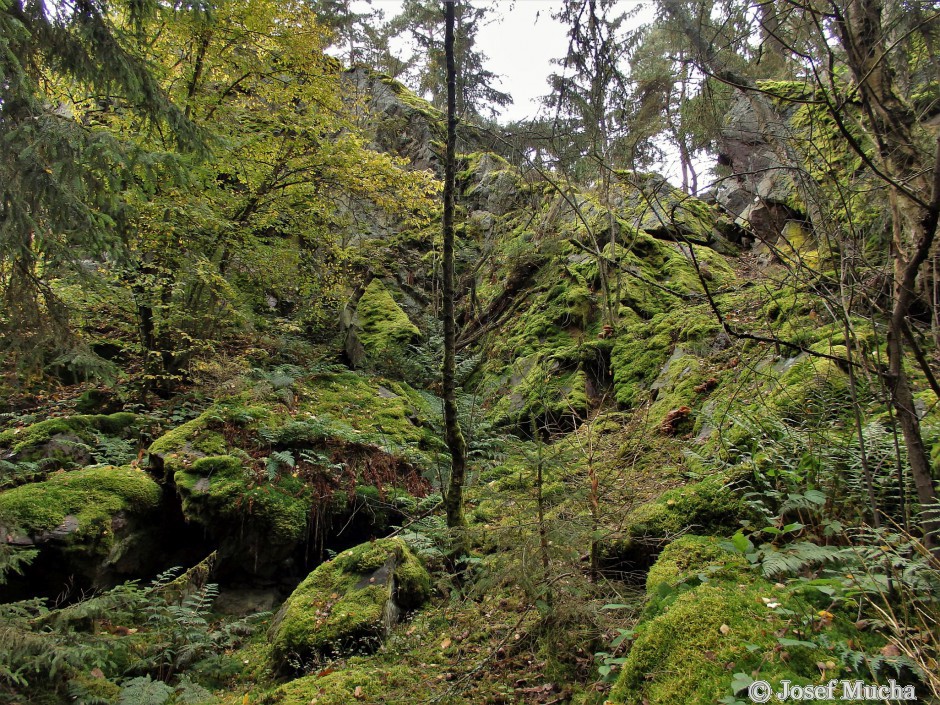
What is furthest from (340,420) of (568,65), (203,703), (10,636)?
(568,65)

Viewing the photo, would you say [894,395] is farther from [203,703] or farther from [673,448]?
[203,703]

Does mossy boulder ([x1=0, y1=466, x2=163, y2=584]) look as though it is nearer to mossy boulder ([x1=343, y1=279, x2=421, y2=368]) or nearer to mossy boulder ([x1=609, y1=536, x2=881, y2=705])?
mossy boulder ([x1=343, y1=279, x2=421, y2=368])

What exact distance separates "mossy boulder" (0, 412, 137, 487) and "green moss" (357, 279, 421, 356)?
4.97 m

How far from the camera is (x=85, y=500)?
5148mm

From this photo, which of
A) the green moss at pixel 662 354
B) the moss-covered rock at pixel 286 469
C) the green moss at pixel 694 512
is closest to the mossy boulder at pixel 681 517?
the green moss at pixel 694 512

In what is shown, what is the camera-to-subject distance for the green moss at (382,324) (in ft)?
35.6

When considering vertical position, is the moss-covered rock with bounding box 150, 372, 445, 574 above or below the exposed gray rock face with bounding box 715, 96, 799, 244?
below

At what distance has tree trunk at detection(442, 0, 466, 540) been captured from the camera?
4730 millimetres

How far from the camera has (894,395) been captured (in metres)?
2.27

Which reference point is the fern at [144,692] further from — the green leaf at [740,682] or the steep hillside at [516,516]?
the green leaf at [740,682]

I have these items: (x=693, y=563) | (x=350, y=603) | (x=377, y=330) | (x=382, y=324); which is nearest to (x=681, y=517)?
(x=693, y=563)

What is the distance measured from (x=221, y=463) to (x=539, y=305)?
22.0ft

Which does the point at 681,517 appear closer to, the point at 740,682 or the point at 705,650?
the point at 705,650

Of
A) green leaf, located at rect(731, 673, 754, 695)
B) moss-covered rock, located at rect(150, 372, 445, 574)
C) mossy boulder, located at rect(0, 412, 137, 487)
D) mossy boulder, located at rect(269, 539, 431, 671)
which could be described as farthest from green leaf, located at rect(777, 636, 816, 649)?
mossy boulder, located at rect(0, 412, 137, 487)
